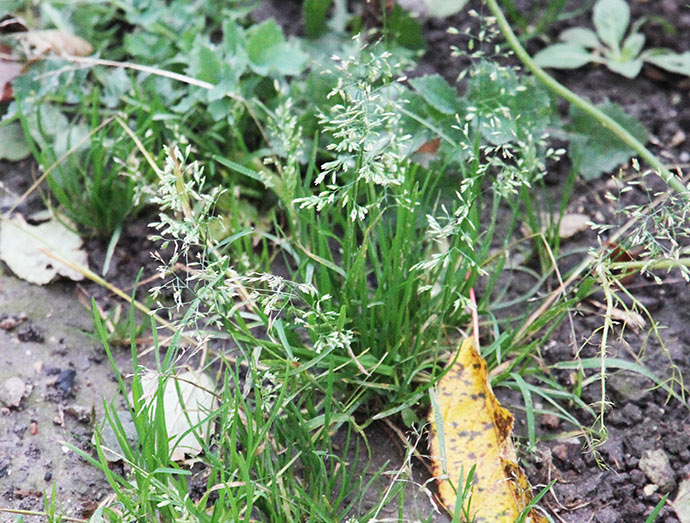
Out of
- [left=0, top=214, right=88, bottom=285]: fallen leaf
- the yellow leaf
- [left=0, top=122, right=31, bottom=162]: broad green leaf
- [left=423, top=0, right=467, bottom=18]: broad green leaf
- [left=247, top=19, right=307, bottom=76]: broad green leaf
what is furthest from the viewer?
[left=423, top=0, right=467, bottom=18]: broad green leaf

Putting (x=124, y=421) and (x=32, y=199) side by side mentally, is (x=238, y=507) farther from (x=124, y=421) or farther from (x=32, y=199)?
(x=32, y=199)

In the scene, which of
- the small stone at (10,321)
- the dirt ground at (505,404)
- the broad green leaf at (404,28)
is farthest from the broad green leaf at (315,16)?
the small stone at (10,321)

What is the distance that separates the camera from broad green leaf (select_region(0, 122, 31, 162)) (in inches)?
Answer: 105

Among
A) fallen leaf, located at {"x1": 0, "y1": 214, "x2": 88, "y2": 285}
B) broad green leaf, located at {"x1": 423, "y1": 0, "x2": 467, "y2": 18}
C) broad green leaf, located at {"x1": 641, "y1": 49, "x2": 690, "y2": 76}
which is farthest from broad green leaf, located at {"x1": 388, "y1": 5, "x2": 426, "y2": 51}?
fallen leaf, located at {"x1": 0, "y1": 214, "x2": 88, "y2": 285}

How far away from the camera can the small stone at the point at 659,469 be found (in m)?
1.90

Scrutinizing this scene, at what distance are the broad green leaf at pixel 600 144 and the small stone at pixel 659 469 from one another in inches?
38.1

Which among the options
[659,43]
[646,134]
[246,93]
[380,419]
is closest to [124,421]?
[380,419]

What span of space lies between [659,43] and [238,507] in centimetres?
232

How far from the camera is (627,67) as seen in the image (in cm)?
272

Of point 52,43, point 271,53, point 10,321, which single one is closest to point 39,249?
point 10,321

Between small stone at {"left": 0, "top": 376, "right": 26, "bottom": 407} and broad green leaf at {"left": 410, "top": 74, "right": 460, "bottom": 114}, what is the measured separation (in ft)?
4.56

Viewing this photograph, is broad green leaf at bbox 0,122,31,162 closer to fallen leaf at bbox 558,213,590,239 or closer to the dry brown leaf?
the dry brown leaf

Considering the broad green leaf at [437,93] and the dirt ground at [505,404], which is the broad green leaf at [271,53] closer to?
the broad green leaf at [437,93]

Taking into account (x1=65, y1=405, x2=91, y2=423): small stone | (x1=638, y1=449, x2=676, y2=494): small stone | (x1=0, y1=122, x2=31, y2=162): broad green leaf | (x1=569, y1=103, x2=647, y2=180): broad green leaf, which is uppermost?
(x1=0, y1=122, x2=31, y2=162): broad green leaf
